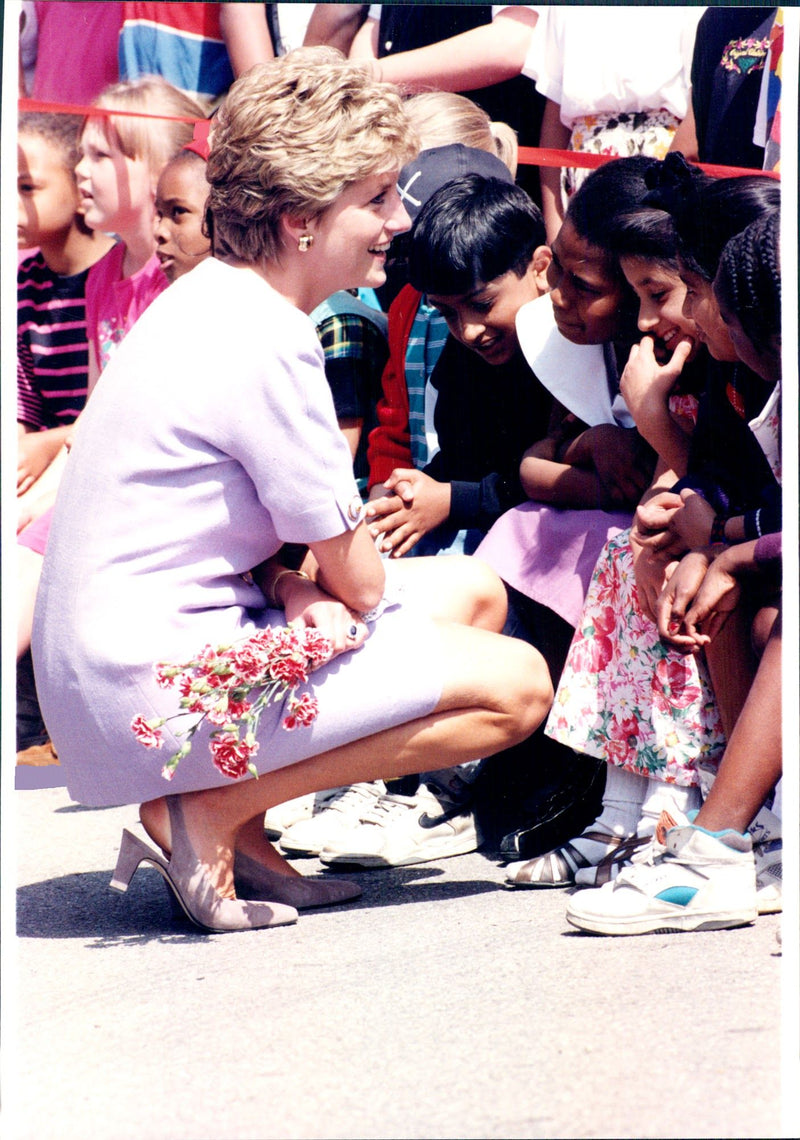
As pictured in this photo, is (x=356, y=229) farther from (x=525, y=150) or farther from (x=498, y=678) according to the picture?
(x=525, y=150)

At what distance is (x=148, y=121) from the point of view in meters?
3.67

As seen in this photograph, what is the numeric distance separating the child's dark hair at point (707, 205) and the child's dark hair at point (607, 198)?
5.7 inches

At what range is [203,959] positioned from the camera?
2258 millimetres

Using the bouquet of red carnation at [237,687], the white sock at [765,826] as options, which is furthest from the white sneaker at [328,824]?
the white sock at [765,826]

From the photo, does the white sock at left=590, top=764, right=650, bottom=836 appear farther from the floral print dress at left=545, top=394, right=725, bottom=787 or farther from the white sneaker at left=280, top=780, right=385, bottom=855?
the white sneaker at left=280, top=780, right=385, bottom=855

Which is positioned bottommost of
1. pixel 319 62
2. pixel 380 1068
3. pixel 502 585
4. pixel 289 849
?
pixel 289 849

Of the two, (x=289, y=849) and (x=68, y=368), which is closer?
(x=289, y=849)

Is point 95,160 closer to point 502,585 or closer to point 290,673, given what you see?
point 502,585

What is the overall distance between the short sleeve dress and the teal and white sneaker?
0.51m

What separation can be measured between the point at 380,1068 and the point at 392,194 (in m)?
1.59

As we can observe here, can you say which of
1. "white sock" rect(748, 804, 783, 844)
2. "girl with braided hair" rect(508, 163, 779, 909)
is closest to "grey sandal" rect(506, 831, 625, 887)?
"girl with braided hair" rect(508, 163, 779, 909)

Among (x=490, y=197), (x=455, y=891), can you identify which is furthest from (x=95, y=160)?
(x=455, y=891)

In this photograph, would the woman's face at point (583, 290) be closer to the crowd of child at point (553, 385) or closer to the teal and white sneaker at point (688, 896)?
the crowd of child at point (553, 385)

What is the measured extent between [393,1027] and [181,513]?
3.05ft
